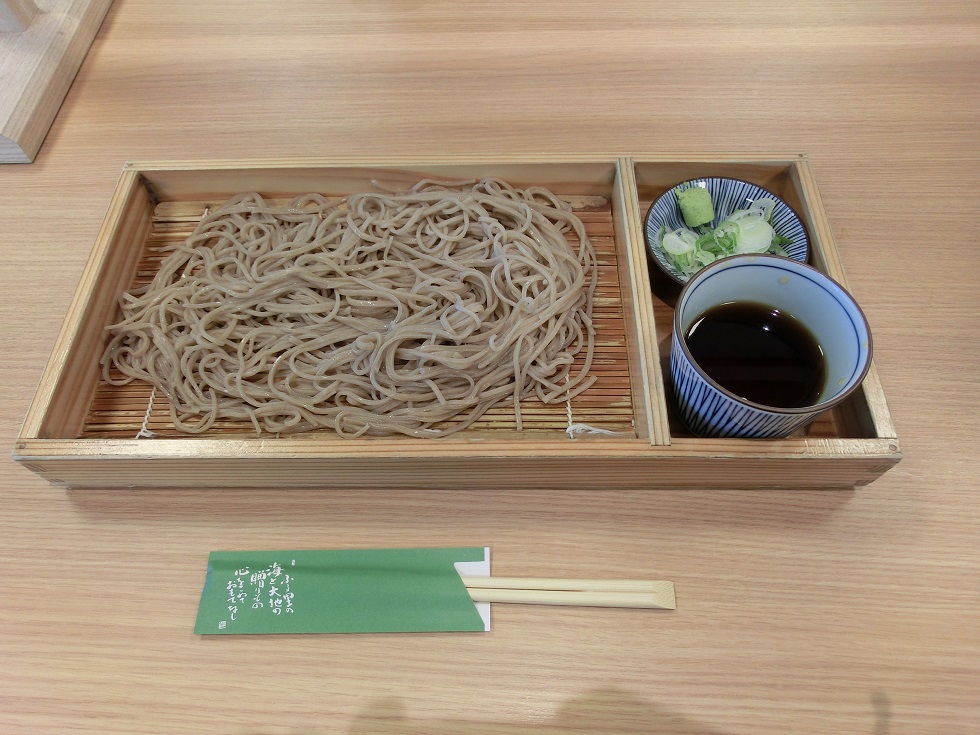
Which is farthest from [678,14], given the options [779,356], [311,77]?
[779,356]

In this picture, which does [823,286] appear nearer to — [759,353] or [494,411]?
[759,353]

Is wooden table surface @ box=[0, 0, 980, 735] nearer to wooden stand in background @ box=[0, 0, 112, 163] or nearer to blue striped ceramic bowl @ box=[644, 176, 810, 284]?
wooden stand in background @ box=[0, 0, 112, 163]

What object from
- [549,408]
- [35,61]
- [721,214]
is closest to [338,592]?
[549,408]

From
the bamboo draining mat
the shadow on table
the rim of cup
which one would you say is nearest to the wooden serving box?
the bamboo draining mat

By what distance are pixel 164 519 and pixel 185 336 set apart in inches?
14.1

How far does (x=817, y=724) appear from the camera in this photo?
0.93 m

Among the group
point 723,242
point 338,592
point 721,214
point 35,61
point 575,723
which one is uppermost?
point 35,61

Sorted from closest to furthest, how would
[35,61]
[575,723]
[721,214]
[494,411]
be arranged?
1. [575,723]
2. [494,411]
3. [721,214]
4. [35,61]

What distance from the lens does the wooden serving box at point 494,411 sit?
1030 millimetres

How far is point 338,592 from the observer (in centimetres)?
104

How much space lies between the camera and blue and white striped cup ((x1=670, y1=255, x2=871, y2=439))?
3.10 feet

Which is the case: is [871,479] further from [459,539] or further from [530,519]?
[459,539]

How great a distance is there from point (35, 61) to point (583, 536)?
1.86 metres

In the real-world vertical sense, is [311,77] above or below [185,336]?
above
